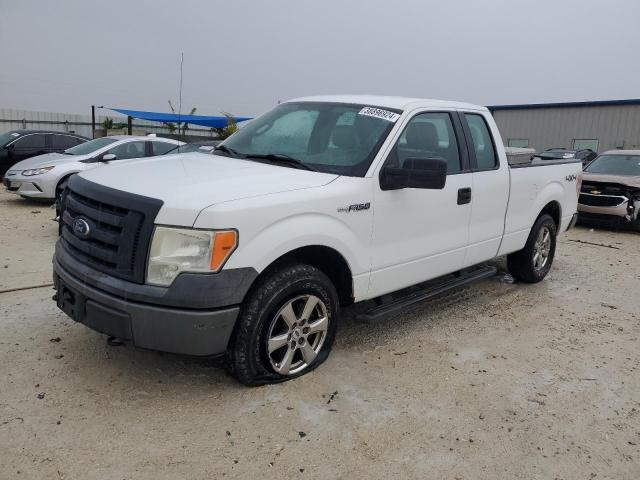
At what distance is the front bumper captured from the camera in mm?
2869

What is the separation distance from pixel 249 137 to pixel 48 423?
99.8 inches

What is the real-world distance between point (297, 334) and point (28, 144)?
12704mm

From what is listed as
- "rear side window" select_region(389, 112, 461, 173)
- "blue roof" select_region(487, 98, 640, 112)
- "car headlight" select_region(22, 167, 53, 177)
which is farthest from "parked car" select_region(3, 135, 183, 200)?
"blue roof" select_region(487, 98, 640, 112)

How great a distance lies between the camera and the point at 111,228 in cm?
307

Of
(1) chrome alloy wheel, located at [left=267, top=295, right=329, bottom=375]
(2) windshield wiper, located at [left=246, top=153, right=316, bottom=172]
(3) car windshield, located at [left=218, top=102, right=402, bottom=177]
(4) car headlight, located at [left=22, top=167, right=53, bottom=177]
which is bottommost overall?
(1) chrome alloy wheel, located at [left=267, top=295, right=329, bottom=375]

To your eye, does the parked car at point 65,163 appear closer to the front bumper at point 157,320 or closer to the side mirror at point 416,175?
the front bumper at point 157,320

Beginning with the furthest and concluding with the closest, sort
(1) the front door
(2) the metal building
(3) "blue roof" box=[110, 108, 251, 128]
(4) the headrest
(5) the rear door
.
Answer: (2) the metal building < (3) "blue roof" box=[110, 108, 251, 128] < (5) the rear door < (4) the headrest < (1) the front door

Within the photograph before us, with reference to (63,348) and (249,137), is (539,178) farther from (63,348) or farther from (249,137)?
(63,348)

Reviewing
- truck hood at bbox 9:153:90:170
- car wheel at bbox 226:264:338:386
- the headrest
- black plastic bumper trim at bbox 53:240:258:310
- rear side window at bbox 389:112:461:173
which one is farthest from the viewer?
truck hood at bbox 9:153:90:170

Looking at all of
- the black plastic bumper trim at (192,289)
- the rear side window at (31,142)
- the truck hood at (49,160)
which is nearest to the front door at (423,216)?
the black plastic bumper trim at (192,289)

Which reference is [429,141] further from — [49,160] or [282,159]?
[49,160]

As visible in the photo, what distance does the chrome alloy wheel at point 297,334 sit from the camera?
10.9ft

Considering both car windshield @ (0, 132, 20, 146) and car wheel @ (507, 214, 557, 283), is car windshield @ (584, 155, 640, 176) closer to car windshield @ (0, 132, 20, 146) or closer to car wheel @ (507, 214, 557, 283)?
car wheel @ (507, 214, 557, 283)

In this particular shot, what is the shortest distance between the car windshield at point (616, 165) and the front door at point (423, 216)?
24.8 ft
